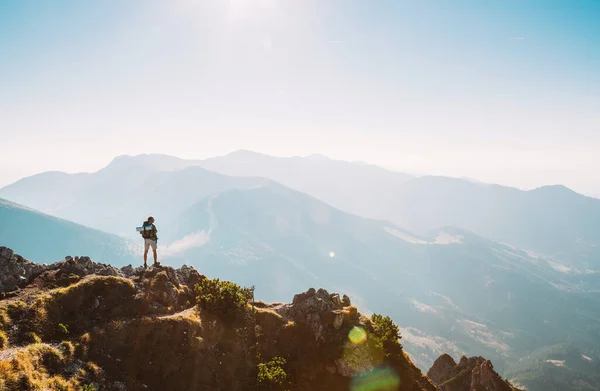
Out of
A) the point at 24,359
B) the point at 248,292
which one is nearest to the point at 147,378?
the point at 24,359

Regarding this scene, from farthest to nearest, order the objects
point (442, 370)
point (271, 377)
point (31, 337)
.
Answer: point (442, 370)
point (271, 377)
point (31, 337)

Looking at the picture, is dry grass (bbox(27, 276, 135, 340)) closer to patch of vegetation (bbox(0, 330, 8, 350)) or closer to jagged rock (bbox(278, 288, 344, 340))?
patch of vegetation (bbox(0, 330, 8, 350))

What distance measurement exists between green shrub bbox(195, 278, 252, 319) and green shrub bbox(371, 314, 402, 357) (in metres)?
19.3

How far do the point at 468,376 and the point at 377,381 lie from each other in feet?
235

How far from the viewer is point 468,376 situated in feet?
295

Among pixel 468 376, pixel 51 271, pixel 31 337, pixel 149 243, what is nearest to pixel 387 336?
pixel 149 243

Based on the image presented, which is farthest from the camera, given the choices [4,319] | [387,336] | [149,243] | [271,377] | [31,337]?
[387,336]

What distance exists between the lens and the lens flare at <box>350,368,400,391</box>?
37.7 metres

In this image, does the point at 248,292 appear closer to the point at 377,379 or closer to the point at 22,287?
the point at 377,379

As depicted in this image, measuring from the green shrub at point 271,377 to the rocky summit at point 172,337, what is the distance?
104mm

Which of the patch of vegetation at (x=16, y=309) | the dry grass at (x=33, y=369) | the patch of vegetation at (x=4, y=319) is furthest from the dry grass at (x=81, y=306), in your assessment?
the dry grass at (x=33, y=369)

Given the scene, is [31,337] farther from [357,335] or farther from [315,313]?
[357,335]

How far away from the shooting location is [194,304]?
37250mm

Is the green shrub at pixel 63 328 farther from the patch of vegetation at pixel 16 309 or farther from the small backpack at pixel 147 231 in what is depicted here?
the small backpack at pixel 147 231
